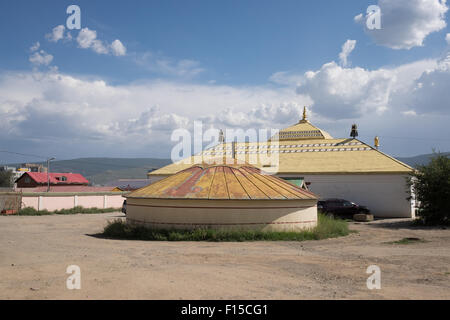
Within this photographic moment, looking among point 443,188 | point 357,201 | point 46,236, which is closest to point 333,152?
point 357,201

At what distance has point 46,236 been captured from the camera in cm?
1738

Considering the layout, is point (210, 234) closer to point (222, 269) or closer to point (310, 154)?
point (222, 269)

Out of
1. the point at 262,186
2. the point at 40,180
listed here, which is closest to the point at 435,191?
the point at 262,186

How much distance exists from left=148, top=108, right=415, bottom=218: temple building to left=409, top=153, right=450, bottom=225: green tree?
455 centimetres

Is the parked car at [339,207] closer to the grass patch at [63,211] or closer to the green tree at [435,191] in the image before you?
the green tree at [435,191]

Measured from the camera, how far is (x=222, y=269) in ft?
31.9

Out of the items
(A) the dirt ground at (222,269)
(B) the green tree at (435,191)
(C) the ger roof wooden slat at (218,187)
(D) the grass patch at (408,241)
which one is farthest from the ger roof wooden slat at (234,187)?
(B) the green tree at (435,191)

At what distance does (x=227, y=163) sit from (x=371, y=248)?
8.64 meters

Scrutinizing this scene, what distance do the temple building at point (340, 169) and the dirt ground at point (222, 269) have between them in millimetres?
13125

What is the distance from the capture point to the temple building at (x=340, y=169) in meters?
28.6

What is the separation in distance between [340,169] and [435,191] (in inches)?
361

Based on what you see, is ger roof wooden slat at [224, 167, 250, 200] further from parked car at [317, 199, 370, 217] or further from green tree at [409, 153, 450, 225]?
green tree at [409, 153, 450, 225]

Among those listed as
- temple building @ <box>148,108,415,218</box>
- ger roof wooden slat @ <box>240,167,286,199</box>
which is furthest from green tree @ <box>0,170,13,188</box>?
ger roof wooden slat @ <box>240,167,286,199</box>
